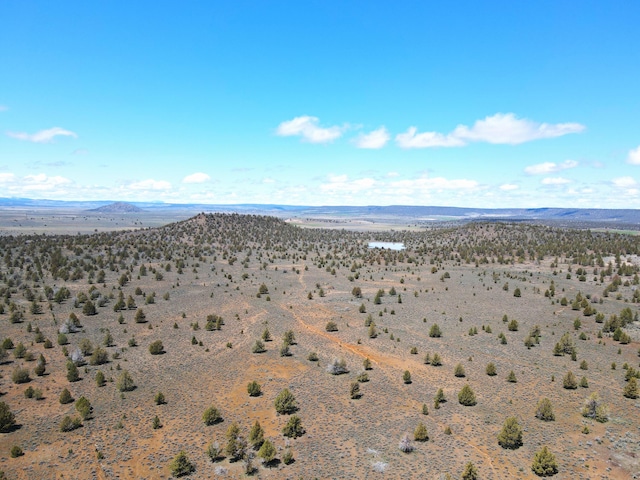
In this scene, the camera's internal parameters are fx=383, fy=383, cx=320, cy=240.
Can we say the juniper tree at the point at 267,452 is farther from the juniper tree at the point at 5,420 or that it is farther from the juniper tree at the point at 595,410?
the juniper tree at the point at 595,410

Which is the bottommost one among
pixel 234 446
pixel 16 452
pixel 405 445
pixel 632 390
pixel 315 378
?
pixel 315 378

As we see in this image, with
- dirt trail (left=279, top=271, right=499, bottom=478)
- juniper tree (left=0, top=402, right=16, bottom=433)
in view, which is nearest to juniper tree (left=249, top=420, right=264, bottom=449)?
dirt trail (left=279, top=271, right=499, bottom=478)

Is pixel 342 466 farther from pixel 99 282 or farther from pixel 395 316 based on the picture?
pixel 99 282

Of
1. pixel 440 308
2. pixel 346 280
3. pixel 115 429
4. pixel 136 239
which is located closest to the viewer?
pixel 115 429

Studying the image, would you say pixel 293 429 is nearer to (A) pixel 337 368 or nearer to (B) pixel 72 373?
(A) pixel 337 368

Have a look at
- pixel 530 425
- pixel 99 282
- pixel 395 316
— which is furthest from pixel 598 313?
pixel 99 282

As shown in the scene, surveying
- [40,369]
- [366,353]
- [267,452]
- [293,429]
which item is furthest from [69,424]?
[366,353]

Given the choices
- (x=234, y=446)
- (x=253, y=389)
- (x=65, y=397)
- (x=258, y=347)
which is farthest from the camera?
(x=258, y=347)

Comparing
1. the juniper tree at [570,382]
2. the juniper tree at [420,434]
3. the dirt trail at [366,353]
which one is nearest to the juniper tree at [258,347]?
the dirt trail at [366,353]
